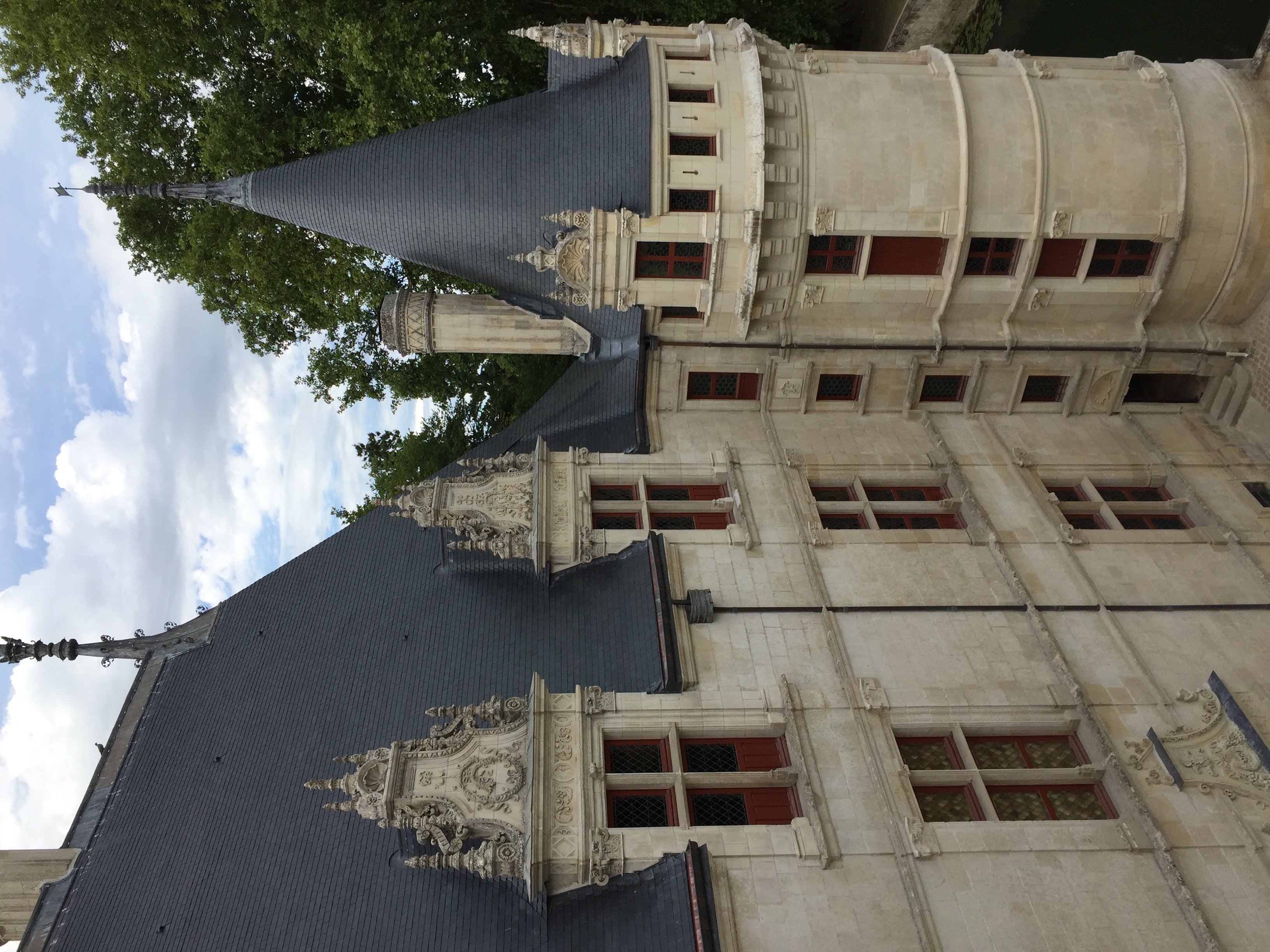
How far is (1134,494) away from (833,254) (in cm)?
914

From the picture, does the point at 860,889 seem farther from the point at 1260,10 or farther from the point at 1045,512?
the point at 1260,10

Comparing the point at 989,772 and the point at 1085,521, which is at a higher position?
the point at 1085,521

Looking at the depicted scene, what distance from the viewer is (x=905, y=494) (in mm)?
21812

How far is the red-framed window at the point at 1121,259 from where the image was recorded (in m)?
21.7

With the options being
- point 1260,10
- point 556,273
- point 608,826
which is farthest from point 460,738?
point 1260,10

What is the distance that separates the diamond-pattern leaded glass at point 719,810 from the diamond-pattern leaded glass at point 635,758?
33.4 inches

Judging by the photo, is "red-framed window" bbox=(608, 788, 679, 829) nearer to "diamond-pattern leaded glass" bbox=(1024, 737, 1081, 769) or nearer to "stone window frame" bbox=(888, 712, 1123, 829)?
"stone window frame" bbox=(888, 712, 1123, 829)

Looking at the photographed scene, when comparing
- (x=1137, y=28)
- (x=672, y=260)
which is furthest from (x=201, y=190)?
(x=1137, y=28)

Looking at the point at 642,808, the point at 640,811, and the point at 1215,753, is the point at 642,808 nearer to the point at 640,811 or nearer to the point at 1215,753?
the point at 640,811

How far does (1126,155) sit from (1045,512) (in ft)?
27.4

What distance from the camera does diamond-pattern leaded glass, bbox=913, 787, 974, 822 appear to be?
15.3m

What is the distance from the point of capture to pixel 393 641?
18.5 m

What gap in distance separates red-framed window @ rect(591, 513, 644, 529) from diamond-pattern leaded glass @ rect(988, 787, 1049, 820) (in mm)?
8554

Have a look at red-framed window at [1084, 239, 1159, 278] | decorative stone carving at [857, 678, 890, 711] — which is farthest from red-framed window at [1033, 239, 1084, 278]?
decorative stone carving at [857, 678, 890, 711]
